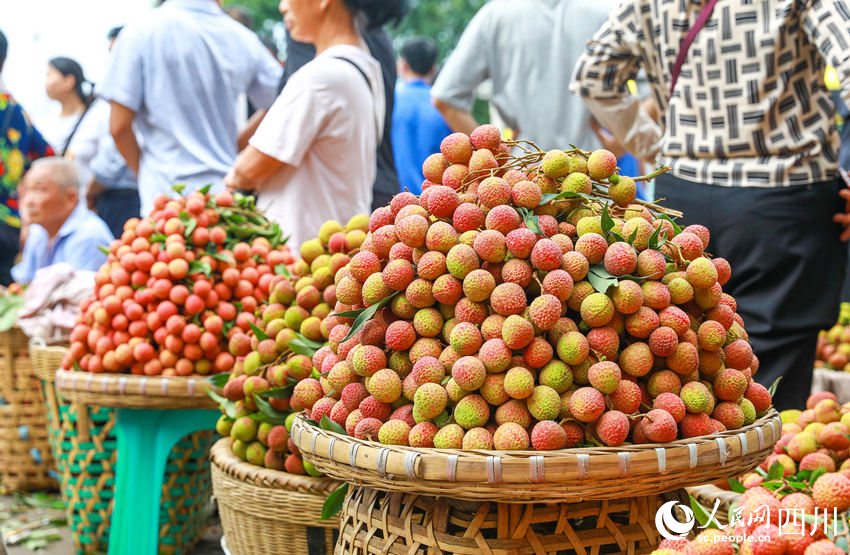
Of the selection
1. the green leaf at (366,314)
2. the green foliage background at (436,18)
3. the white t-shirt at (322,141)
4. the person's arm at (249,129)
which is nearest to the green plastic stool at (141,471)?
the white t-shirt at (322,141)

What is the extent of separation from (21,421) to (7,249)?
1289 mm

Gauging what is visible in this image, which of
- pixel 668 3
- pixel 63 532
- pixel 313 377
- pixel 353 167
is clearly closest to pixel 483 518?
pixel 313 377

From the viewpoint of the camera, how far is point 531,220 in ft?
4.05

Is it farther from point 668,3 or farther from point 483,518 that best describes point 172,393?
point 668,3

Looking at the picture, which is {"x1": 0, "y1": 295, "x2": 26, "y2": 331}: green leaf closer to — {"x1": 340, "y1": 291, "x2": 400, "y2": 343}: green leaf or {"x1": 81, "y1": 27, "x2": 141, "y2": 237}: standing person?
{"x1": 81, "y1": 27, "x2": 141, "y2": 237}: standing person

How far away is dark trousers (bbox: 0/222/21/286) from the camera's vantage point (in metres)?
4.10

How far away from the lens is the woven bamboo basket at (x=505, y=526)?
1.09m

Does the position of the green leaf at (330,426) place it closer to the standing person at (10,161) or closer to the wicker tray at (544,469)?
the wicker tray at (544,469)

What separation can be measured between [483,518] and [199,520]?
170 centimetres

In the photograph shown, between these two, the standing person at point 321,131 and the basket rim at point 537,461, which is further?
→ the standing person at point 321,131

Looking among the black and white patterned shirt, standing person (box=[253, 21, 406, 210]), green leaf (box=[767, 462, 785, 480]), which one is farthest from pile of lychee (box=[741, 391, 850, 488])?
standing person (box=[253, 21, 406, 210])

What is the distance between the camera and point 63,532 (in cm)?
286

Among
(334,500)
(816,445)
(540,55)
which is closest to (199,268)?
(334,500)

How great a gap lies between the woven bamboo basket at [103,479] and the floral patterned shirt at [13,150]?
205 centimetres
